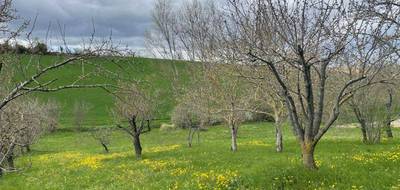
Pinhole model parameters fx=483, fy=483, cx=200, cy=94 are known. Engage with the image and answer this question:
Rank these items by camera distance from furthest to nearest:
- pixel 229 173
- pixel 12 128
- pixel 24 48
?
pixel 229 173 → pixel 12 128 → pixel 24 48

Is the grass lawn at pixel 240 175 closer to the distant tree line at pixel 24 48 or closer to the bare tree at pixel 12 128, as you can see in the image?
the bare tree at pixel 12 128

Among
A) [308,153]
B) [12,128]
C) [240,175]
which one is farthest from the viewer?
[240,175]

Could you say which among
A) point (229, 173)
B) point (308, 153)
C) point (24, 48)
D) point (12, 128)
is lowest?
point (229, 173)

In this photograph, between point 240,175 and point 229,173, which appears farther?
point 229,173

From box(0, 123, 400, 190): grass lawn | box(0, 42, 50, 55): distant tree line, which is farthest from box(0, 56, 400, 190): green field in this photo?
box(0, 42, 50, 55): distant tree line

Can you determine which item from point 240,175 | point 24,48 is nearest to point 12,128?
point 24,48

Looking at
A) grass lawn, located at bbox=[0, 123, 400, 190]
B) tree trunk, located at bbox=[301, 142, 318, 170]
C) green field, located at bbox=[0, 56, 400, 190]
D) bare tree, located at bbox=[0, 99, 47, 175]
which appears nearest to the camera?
bare tree, located at bbox=[0, 99, 47, 175]

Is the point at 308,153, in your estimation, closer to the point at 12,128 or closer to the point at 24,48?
the point at 12,128

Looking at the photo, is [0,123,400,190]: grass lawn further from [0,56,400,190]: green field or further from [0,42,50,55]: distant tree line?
[0,42,50,55]: distant tree line

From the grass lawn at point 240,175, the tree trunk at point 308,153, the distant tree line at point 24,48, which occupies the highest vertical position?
the distant tree line at point 24,48

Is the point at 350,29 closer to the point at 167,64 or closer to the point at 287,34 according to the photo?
the point at 287,34

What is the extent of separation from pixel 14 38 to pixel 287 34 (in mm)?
8193

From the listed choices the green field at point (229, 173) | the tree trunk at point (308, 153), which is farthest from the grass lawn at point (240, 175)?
the tree trunk at point (308, 153)

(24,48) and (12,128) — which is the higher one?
(24,48)
